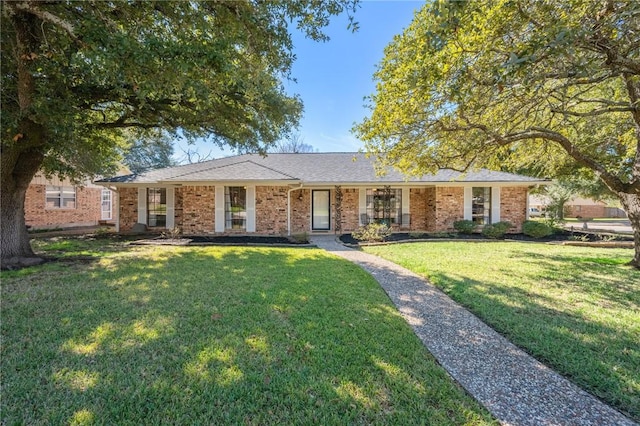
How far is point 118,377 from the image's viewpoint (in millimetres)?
2787

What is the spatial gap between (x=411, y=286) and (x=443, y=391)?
3.50 metres

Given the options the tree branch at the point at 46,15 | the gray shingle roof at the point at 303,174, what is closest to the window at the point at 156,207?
the gray shingle roof at the point at 303,174

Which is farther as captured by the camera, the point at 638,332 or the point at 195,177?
the point at 195,177

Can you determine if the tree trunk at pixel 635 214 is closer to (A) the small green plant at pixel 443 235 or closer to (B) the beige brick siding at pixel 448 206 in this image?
(A) the small green plant at pixel 443 235

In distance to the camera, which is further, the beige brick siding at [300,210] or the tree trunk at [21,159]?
the beige brick siding at [300,210]

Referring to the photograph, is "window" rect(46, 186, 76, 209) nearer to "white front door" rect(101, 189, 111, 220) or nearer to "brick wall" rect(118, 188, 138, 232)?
"white front door" rect(101, 189, 111, 220)

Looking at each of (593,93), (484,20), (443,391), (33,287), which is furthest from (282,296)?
(593,93)

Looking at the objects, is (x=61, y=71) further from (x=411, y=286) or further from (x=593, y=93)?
(x=593, y=93)

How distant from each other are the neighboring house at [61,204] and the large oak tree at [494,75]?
52.4 feet

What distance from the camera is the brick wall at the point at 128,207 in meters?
14.7

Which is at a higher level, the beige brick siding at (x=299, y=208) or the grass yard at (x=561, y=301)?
the beige brick siding at (x=299, y=208)

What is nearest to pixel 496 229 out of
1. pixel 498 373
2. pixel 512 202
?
pixel 512 202

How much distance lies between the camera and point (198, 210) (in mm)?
13070

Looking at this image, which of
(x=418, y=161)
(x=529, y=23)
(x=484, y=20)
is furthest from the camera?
(x=418, y=161)
